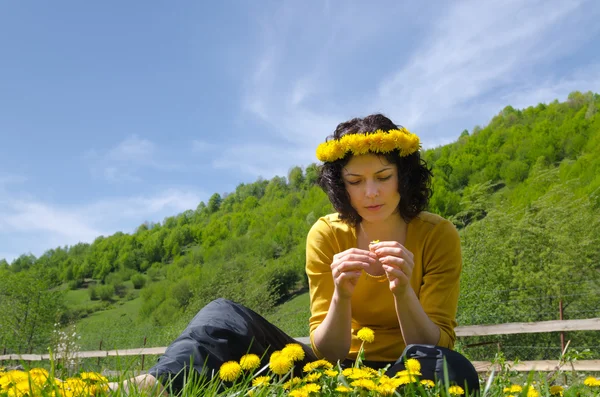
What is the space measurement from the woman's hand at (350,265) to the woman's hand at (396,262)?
41mm

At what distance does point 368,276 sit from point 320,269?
0.78 ft

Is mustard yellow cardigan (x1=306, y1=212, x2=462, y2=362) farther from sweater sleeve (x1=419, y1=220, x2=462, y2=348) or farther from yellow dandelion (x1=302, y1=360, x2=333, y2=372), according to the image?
yellow dandelion (x1=302, y1=360, x2=333, y2=372)

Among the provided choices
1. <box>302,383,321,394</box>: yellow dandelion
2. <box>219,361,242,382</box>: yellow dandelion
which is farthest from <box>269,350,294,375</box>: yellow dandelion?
<box>302,383,321,394</box>: yellow dandelion

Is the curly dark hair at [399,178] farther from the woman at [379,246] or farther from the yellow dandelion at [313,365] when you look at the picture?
the yellow dandelion at [313,365]

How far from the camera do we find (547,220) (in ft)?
61.9

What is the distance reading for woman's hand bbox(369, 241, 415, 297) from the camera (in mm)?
1750

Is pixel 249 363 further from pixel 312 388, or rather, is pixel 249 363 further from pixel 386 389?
pixel 386 389

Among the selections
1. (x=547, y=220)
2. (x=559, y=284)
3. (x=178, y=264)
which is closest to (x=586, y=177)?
(x=547, y=220)

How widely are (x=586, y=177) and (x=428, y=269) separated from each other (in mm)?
39372

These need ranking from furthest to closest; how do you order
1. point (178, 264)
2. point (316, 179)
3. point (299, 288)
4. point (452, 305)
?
point (178, 264)
point (299, 288)
point (316, 179)
point (452, 305)

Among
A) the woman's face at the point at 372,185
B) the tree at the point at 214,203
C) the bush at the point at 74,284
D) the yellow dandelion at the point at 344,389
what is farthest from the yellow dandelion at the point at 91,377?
the tree at the point at 214,203

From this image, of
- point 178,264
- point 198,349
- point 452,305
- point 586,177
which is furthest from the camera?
point 178,264

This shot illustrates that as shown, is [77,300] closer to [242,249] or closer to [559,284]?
[242,249]

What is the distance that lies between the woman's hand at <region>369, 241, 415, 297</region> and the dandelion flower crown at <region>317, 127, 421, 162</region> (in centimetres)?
54
